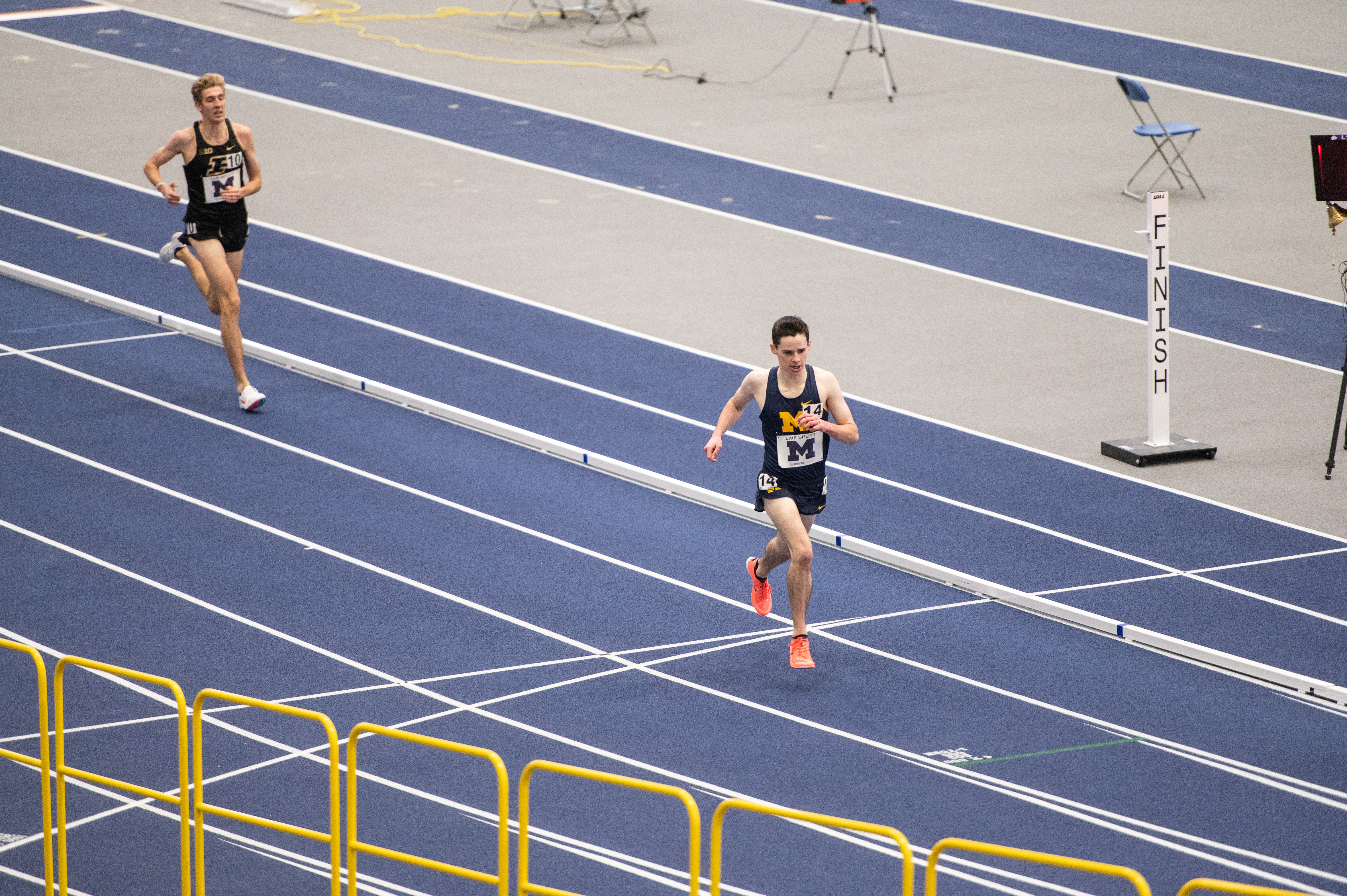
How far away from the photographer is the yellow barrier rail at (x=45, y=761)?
6.65 metres

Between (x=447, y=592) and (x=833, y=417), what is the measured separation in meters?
2.49

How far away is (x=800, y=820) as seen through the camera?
19.4 ft

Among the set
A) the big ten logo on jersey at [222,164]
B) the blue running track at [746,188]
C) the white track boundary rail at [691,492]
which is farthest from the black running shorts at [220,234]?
the blue running track at [746,188]

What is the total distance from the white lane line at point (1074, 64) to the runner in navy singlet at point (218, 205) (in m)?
13.2

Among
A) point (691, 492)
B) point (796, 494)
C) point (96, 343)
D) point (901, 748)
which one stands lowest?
point (96, 343)

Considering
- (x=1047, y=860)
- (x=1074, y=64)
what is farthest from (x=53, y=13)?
(x=1047, y=860)

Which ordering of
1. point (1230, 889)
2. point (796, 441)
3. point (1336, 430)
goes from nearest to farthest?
1. point (1230, 889)
2. point (796, 441)
3. point (1336, 430)

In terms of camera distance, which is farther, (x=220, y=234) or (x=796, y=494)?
(x=220, y=234)

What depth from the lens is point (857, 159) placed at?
19438mm

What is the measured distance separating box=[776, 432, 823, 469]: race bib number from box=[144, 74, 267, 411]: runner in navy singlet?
5043mm

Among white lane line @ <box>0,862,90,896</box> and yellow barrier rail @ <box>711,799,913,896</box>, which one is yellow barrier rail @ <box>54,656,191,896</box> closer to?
white lane line @ <box>0,862,90,896</box>

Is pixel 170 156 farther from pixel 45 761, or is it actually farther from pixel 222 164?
pixel 45 761

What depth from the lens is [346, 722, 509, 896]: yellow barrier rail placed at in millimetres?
5980

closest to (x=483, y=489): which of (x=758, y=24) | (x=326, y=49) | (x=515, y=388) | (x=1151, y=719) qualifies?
(x=515, y=388)
